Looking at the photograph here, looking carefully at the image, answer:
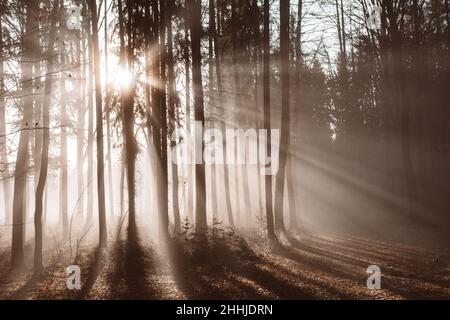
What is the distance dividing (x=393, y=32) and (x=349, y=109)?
1058cm

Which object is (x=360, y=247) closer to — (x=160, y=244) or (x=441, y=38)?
(x=160, y=244)

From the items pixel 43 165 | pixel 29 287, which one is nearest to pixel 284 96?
pixel 43 165

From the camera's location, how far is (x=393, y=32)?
1783 centimetres

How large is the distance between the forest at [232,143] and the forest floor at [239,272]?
0.07m

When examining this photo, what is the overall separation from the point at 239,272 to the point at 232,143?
16.8 m

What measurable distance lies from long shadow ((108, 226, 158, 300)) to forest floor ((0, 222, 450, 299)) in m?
0.02

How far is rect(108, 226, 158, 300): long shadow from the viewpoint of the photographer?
862 cm

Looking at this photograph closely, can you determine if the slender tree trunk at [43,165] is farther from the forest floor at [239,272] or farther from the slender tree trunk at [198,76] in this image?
the slender tree trunk at [198,76]

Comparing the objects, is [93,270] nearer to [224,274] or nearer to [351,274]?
[224,274]

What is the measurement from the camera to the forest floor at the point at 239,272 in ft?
27.0

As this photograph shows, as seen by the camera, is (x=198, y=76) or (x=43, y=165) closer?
(x=43, y=165)

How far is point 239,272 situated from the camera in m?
10.3

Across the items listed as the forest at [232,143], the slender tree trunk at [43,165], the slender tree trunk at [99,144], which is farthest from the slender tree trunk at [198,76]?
the slender tree trunk at [43,165]
